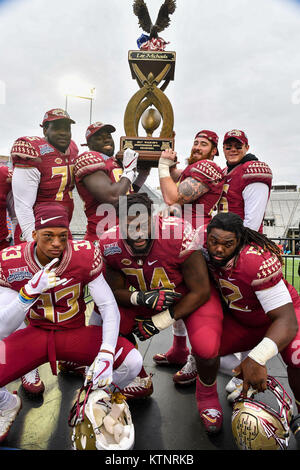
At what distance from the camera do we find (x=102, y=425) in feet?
4.40

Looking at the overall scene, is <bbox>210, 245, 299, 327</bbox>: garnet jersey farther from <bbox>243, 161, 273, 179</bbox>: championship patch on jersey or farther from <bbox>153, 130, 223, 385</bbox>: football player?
<bbox>243, 161, 273, 179</bbox>: championship patch on jersey

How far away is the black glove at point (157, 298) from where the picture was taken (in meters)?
1.80

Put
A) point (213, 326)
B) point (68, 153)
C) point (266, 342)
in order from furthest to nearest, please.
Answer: point (68, 153)
point (213, 326)
point (266, 342)

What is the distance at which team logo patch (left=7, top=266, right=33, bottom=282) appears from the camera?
164 centimetres

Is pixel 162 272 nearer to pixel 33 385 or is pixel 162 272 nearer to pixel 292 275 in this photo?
pixel 33 385

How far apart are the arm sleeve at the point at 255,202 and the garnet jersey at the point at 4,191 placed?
6.53 ft

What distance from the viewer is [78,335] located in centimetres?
176

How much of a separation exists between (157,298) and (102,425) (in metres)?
0.72

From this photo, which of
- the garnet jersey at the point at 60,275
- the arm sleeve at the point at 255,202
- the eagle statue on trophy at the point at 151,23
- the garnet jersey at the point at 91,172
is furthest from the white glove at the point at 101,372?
the eagle statue on trophy at the point at 151,23

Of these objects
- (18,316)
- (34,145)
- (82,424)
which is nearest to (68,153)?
(34,145)

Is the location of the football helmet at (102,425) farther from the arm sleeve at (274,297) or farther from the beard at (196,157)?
the beard at (196,157)

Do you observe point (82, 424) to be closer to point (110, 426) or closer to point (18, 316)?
point (110, 426)

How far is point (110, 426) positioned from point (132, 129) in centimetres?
238

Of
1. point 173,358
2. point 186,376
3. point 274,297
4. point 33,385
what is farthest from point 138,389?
point 274,297
